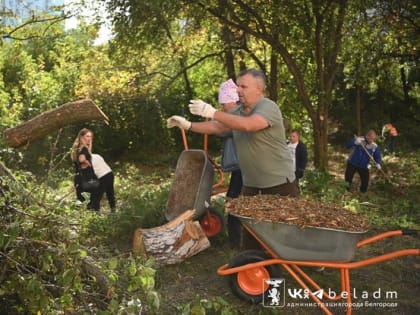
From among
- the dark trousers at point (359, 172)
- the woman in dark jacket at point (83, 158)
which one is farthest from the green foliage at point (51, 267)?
the dark trousers at point (359, 172)

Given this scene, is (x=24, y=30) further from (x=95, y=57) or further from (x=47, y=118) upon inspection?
(x=47, y=118)

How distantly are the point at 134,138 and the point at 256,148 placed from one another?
11718 mm

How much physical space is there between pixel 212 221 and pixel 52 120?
2.43 meters

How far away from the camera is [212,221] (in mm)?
5188

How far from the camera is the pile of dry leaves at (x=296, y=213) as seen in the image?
3.23m

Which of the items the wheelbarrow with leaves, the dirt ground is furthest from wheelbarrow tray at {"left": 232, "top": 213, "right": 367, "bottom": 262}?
the dirt ground

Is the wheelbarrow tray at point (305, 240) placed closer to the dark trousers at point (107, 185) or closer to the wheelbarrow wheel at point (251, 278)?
the wheelbarrow wheel at point (251, 278)

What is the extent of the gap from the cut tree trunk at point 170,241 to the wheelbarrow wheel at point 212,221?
54 centimetres

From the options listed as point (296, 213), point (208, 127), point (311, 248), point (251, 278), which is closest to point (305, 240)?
point (311, 248)

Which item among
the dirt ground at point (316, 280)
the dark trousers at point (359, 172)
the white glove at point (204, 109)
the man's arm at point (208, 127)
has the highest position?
the white glove at point (204, 109)

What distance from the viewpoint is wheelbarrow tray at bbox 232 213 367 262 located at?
10.6 feet

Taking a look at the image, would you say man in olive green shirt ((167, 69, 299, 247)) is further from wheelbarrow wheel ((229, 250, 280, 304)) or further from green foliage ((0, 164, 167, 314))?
green foliage ((0, 164, 167, 314))

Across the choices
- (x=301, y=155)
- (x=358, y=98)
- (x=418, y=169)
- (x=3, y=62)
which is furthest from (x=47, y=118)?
(x=3, y=62)

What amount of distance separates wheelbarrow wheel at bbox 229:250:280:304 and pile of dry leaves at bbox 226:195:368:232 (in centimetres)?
40
